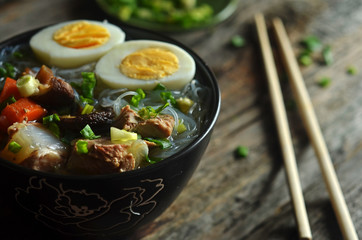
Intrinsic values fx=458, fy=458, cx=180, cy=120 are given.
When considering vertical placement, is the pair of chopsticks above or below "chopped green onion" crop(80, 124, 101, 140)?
below

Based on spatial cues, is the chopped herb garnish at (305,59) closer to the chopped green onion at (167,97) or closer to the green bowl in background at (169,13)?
the green bowl in background at (169,13)

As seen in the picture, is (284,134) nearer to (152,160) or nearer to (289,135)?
(289,135)

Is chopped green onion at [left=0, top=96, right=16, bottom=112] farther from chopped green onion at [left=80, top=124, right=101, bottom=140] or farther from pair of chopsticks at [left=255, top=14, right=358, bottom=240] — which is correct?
pair of chopsticks at [left=255, top=14, right=358, bottom=240]

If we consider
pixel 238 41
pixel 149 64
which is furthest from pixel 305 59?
pixel 149 64

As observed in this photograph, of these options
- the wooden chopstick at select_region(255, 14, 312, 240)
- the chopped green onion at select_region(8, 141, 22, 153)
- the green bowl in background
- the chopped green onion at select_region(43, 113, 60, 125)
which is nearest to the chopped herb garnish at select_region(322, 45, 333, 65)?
the wooden chopstick at select_region(255, 14, 312, 240)

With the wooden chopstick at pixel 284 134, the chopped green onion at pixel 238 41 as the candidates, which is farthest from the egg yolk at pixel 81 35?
the chopped green onion at pixel 238 41

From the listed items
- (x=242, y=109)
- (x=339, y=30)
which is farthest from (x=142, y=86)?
(x=339, y=30)
